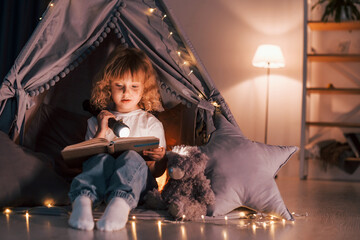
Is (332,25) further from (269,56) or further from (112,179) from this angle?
(112,179)

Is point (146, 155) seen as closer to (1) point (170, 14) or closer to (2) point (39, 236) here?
(2) point (39, 236)

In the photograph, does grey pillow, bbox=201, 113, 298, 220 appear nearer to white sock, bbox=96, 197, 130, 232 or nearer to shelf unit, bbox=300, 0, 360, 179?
white sock, bbox=96, 197, 130, 232

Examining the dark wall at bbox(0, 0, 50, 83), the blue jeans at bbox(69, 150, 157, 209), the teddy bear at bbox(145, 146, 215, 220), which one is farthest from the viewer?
the dark wall at bbox(0, 0, 50, 83)

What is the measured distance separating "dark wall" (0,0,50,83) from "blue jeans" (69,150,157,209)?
6.56ft

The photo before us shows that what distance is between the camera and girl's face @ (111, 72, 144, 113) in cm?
222

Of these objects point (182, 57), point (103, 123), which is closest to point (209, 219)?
point (103, 123)

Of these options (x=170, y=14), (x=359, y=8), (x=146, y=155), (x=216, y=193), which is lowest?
(x=216, y=193)

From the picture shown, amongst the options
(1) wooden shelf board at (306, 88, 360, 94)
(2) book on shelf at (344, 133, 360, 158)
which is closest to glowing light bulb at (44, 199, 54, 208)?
(1) wooden shelf board at (306, 88, 360, 94)

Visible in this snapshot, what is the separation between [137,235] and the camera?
63.2 inches

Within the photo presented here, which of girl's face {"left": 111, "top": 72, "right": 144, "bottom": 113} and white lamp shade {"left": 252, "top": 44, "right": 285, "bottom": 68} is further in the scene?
white lamp shade {"left": 252, "top": 44, "right": 285, "bottom": 68}

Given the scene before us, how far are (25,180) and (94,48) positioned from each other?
2.46ft

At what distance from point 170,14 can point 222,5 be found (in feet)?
6.52

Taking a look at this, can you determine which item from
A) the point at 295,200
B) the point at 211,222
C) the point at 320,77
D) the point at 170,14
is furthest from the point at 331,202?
the point at 320,77

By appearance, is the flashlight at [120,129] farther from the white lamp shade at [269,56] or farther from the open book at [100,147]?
the white lamp shade at [269,56]
